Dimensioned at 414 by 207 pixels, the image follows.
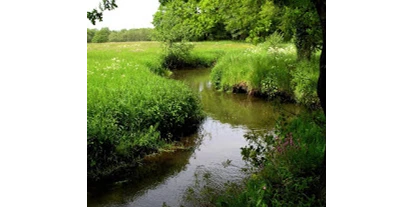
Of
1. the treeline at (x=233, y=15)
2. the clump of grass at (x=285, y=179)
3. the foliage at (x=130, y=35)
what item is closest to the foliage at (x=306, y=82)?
the treeline at (x=233, y=15)

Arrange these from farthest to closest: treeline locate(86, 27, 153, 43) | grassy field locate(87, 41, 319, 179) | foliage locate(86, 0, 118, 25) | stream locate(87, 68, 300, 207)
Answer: treeline locate(86, 27, 153, 43) → grassy field locate(87, 41, 319, 179) → stream locate(87, 68, 300, 207) → foliage locate(86, 0, 118, 25)

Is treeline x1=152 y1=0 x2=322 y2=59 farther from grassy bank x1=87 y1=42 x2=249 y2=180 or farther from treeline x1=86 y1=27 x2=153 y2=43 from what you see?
treeline x1=86 y1=27 x2=153 y2=43

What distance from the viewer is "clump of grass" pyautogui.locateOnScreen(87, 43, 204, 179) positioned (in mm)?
8336

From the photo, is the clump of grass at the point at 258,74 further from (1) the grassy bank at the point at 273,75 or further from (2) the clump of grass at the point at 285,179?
(2) the clump of grass at the point at 285,179

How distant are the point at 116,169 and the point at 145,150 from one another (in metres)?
1.18

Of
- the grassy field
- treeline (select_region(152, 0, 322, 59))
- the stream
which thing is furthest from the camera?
the grassy field

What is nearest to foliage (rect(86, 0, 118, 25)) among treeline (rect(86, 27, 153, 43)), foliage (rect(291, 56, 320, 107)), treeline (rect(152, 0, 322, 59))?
treeline (rect(152, 0, 322, 59))

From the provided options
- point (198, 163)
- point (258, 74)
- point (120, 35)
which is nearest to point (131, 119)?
point (198, 163)

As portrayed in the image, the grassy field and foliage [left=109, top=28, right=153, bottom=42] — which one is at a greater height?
foliage [left=109, top=28, right=153, bottom=42]

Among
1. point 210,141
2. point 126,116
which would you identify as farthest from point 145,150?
point 210,141

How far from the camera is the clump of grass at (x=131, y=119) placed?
834 centimetres

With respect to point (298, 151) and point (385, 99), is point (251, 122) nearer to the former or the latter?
point (298, 151)

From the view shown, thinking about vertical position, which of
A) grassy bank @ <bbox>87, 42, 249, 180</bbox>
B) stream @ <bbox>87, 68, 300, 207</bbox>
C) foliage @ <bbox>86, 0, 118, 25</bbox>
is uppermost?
foliage @ <bbox>86, 0, 118, 25</bbox>

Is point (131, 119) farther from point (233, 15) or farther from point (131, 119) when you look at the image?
point (233, 15)
